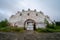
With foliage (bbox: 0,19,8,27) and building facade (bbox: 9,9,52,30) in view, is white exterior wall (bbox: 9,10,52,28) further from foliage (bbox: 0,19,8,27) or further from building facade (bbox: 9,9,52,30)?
foliage (bbox: 0,19,8,27)

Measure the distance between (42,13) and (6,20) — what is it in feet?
18.4

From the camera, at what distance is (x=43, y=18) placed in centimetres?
2289

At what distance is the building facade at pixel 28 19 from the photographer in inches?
880

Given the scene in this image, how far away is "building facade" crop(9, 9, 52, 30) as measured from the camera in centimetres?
2236

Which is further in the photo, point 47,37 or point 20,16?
point 20,16

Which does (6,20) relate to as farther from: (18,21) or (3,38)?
(3,38)

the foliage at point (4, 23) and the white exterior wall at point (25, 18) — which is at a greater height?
the white exterior wall at point (25, 18)

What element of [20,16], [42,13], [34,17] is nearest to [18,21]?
[20,16]

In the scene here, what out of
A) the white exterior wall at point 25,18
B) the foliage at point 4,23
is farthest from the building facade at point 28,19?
the foliage at point 4,23

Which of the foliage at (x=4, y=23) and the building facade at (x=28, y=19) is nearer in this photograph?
the foliage at (x=4, y=23)

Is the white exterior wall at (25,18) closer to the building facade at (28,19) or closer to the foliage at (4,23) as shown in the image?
the building facade at (28,19)

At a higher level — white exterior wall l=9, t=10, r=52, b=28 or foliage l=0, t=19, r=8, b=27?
white exterior wall l=9, t=10, r=52, b=28

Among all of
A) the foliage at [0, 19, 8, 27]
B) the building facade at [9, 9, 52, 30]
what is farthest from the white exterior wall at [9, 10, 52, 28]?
the foliage at [0, 19, 8, 27]

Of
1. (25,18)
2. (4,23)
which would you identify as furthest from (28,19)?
(4,23)
